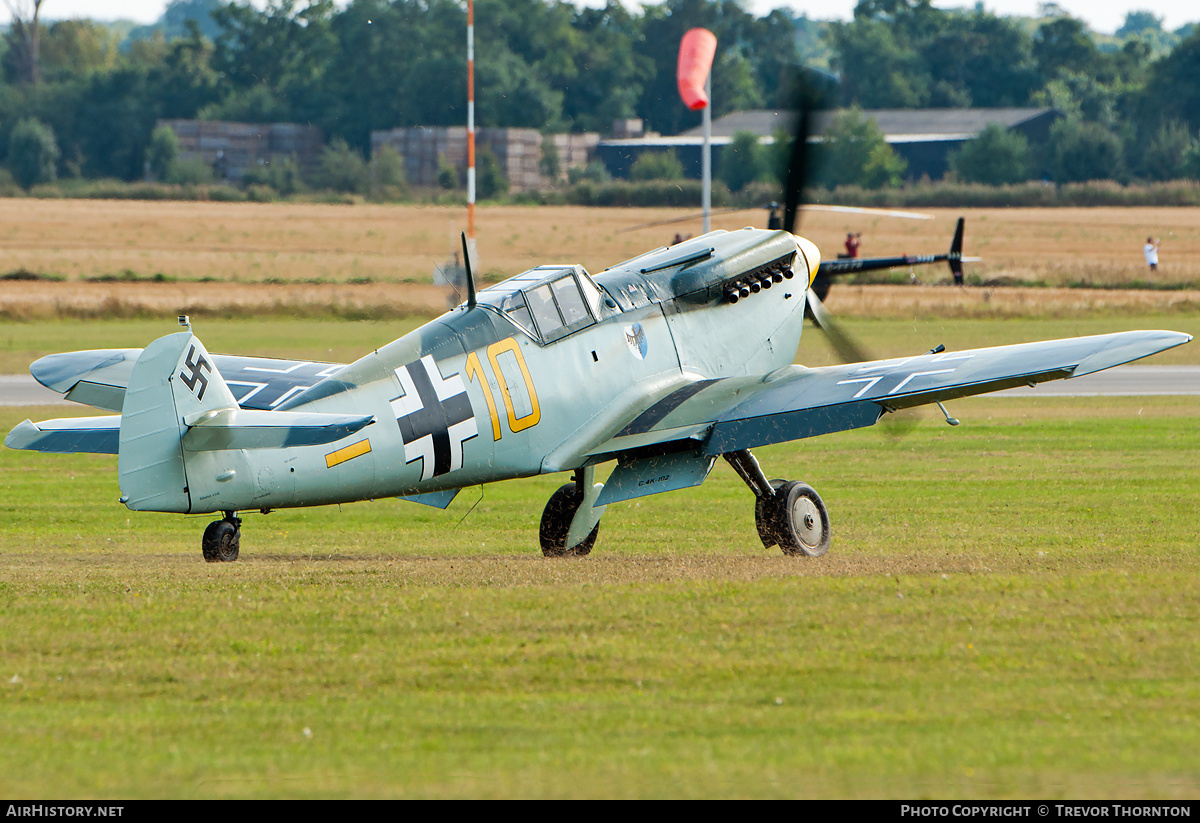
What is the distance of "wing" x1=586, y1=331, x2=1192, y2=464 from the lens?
448 inches

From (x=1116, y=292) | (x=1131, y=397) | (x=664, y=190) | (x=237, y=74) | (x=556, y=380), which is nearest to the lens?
(x=556, y=380)

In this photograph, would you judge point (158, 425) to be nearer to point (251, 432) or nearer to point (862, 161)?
point (251, 432)

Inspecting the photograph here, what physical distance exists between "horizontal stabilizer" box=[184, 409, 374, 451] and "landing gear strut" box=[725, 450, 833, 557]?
405 centimetres

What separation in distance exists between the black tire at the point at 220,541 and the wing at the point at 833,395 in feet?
9.56

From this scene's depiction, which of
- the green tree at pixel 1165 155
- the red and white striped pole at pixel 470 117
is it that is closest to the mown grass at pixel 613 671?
the red and white striped pole at pixel 470 117

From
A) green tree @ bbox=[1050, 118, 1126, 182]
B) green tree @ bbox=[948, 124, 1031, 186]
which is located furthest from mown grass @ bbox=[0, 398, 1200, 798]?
green tree @ bbox=[1050, 118, 1126, 182]

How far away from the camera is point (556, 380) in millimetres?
11656

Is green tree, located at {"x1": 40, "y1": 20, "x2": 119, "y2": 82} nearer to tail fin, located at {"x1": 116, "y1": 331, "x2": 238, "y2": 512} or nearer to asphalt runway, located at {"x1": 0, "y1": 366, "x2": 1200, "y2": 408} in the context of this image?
asphalt runway, located at {"x1": 0, "y1": 366, "x2": 1200, "y2": 408}

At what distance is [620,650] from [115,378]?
660cm

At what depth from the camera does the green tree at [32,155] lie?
71.7 metres

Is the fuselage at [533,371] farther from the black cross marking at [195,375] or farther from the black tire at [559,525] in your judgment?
the black tire at [559,525]
